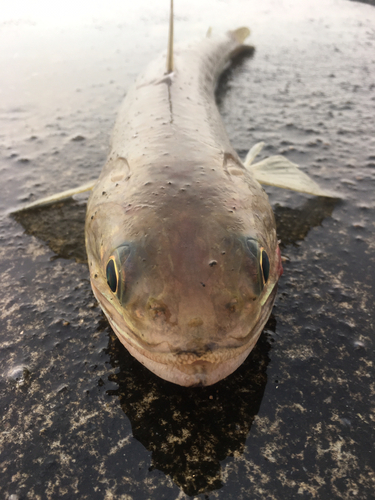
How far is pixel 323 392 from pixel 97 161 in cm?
339

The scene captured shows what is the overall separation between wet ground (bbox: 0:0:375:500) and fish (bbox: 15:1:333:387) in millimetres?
297

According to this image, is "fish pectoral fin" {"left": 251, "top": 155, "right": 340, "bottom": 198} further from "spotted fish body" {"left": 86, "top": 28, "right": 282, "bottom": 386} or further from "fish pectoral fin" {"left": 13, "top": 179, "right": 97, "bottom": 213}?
"fish pectoral fin" {"left": 13, "top": 179, "right": 97, "bottom": 213}

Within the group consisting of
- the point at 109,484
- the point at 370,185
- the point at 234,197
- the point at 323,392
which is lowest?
the point at 109,484

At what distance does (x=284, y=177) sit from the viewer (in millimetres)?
3299

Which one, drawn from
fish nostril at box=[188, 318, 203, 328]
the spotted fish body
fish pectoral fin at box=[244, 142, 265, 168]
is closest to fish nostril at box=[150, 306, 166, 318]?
the spotted fish body

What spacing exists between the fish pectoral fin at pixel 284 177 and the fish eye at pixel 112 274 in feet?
6.02

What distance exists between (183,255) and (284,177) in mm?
2096

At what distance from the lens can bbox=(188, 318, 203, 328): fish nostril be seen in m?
1.45

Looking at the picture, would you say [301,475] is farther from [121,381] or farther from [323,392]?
[121,381]

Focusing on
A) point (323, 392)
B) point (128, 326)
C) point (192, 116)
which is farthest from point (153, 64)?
point (323, 392)

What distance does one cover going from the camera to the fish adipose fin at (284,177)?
3152 millimetres

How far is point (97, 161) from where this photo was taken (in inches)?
162

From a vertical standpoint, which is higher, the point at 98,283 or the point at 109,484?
the point at 98,283

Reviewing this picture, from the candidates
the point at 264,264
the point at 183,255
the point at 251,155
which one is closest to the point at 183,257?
the point at 183,255
